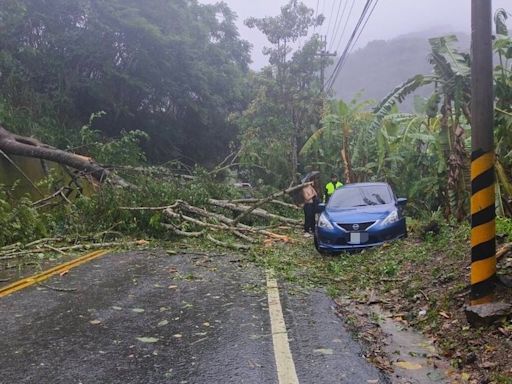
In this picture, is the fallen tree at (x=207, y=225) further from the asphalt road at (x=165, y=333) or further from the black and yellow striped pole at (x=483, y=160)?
the black and yellow striped pole at (x=483, y=160)

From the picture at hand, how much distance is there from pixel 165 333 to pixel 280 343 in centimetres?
114

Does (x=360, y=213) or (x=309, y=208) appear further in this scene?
(x=309, y=208)

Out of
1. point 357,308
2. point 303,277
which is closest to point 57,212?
point 303,277

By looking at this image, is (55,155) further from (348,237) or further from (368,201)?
(348,237)

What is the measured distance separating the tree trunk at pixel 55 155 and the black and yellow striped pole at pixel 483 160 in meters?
10.1

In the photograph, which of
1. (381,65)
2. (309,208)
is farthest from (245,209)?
(381,65)

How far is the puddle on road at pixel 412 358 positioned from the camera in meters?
3.92

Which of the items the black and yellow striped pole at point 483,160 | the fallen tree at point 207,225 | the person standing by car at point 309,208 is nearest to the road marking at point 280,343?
the black and yellow striped pole at point 483,160

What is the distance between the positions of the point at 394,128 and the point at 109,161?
872cm

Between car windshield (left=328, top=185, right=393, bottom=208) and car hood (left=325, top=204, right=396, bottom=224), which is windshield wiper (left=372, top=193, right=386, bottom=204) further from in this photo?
car hood (left=325, top=204, right=396, bottom=224)

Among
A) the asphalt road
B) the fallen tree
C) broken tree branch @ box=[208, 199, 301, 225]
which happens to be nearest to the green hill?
broken tree branch @ box=[208, 199, 301, 225]

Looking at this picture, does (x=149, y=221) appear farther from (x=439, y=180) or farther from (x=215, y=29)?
(x=215, y=29)

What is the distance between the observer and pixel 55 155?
1474 centimetres

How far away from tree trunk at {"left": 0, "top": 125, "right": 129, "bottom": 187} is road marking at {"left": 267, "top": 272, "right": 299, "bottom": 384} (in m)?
8.39
